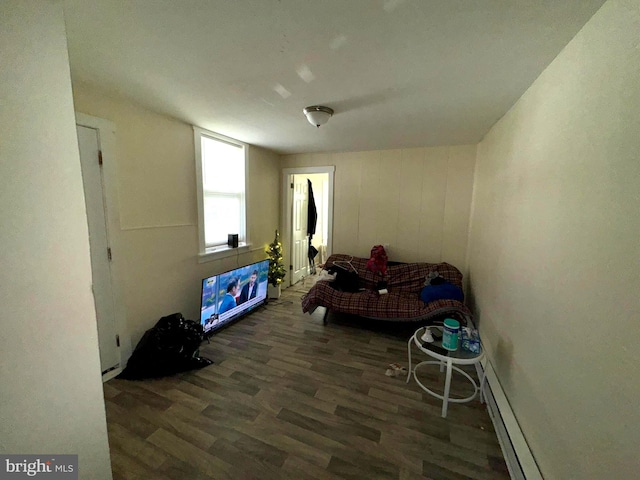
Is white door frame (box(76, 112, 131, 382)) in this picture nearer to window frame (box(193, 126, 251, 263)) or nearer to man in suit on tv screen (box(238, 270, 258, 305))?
window frame (box(193, 126, 251, 263))

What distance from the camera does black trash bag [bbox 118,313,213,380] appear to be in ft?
6.81

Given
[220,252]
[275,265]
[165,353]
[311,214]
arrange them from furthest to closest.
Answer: [311,214]
[275,265]
[220,252]
[165,353]

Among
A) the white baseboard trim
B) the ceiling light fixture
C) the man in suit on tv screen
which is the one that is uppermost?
the ceiling light fixture

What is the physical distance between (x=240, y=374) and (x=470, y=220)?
3322 millimetres

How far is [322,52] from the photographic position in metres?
1.31

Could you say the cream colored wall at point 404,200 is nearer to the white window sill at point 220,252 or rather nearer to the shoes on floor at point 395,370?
the white window sill at point 220,252

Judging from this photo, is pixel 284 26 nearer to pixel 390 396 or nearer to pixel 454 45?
pixel 454 45

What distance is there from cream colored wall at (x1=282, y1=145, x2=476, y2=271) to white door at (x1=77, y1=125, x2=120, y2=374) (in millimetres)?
2662

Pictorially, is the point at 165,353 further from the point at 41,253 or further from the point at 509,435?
the point at 509,435

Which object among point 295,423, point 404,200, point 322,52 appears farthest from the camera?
point 404,200

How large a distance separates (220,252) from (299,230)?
1852 millimetres

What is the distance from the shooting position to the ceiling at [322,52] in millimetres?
1036

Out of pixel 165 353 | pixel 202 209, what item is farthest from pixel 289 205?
pixel 165 353

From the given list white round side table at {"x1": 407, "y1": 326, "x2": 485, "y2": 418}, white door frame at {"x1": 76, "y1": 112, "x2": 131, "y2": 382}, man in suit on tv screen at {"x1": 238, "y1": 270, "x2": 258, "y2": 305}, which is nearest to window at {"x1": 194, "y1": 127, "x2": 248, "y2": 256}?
man in suit on tv screen at {"x1": 238, "y1": 270, "x2": 258, "y2": 305}
